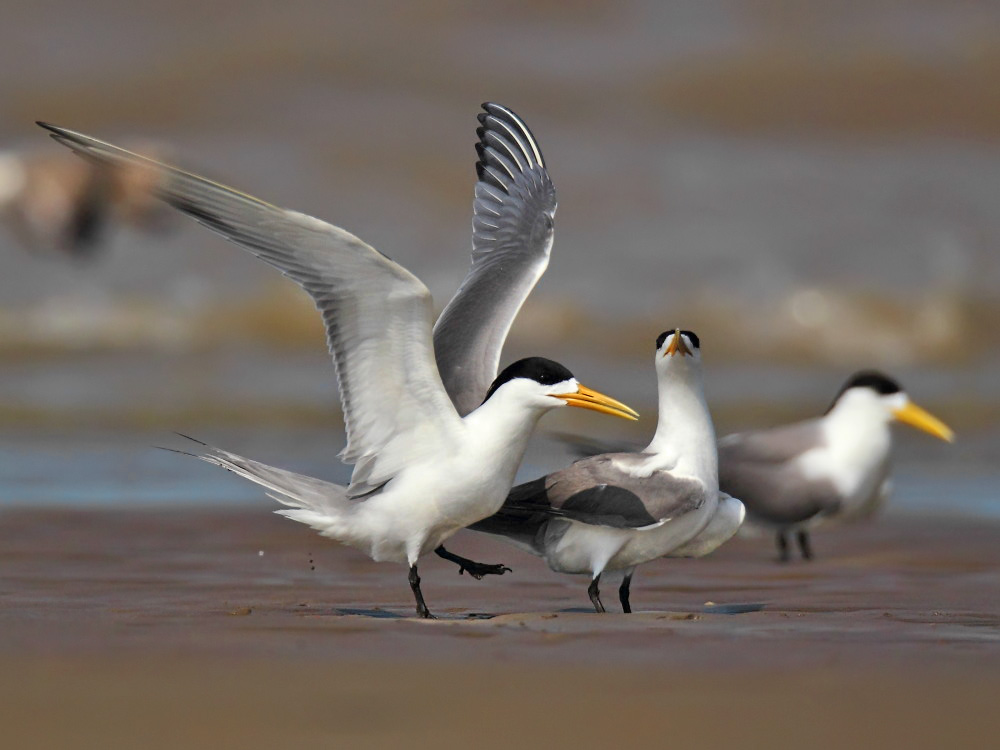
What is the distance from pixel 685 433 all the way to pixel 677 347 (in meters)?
0.36

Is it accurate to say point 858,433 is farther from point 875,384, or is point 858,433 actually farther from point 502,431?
point 502,431

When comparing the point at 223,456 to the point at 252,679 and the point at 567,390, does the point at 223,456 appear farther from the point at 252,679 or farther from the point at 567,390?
the point at 252,679

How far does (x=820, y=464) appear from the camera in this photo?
816cm

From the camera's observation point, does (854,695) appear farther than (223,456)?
No

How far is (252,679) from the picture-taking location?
4.75 meters

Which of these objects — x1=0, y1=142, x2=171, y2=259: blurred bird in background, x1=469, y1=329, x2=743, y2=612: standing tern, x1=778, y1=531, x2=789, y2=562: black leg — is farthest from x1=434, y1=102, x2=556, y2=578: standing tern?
x1=0, y1=142, x2=171, y2=259: blurred bird in background

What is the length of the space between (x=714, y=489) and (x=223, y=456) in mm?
1737

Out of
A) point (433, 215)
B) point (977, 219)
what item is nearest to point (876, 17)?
point (977, 219)

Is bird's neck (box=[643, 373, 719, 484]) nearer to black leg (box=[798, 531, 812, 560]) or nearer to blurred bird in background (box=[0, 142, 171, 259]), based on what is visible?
black leg (box=[798, 531, 812, 560])

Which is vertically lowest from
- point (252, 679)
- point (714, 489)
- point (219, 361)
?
point (252, 679)

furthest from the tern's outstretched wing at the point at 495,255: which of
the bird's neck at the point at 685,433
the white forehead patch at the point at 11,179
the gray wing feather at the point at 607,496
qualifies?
the white forehead patch at the point at 11,179

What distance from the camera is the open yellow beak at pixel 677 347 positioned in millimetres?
6699

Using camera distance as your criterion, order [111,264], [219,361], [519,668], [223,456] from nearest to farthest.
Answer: [519,668] → [223,456] → [219,361] → [111,264]

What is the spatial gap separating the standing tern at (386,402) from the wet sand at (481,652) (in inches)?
13.5
